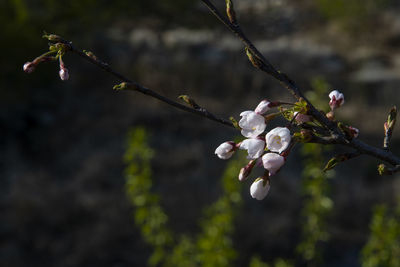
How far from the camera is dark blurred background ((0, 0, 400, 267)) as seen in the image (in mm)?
6336

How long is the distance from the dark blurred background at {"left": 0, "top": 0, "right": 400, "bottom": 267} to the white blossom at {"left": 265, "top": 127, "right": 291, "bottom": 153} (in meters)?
2.49

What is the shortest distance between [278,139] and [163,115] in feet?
26.5

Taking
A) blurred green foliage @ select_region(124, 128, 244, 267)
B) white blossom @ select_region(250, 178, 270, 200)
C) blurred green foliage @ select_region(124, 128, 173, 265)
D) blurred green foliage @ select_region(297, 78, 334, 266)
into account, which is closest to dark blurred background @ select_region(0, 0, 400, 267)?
blurred green foliage @ select_region(297, 78, 334, 266)

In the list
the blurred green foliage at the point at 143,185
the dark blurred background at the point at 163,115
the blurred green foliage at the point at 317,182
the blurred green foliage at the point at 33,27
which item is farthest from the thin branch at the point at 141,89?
the blurred green foliage at the point at 33,27

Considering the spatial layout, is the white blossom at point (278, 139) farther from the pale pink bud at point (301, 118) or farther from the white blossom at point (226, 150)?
the white blossom at point (226, 150)

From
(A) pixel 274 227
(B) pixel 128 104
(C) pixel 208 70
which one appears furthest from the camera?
(C) pixel 208 70

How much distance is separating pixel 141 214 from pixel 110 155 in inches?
Answer: 155

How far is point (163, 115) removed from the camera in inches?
359

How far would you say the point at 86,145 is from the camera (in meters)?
8.20

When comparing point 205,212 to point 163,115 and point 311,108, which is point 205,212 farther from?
point 163,115

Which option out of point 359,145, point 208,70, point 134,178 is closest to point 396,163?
point 359,145

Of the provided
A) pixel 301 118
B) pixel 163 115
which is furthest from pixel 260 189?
pixel 163 115

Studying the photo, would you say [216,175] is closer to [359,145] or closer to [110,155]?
[110,155]

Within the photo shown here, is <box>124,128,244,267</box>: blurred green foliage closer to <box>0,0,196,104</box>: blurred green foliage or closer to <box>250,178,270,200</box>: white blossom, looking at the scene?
<box>250,178,270,200</box>: white blossom
